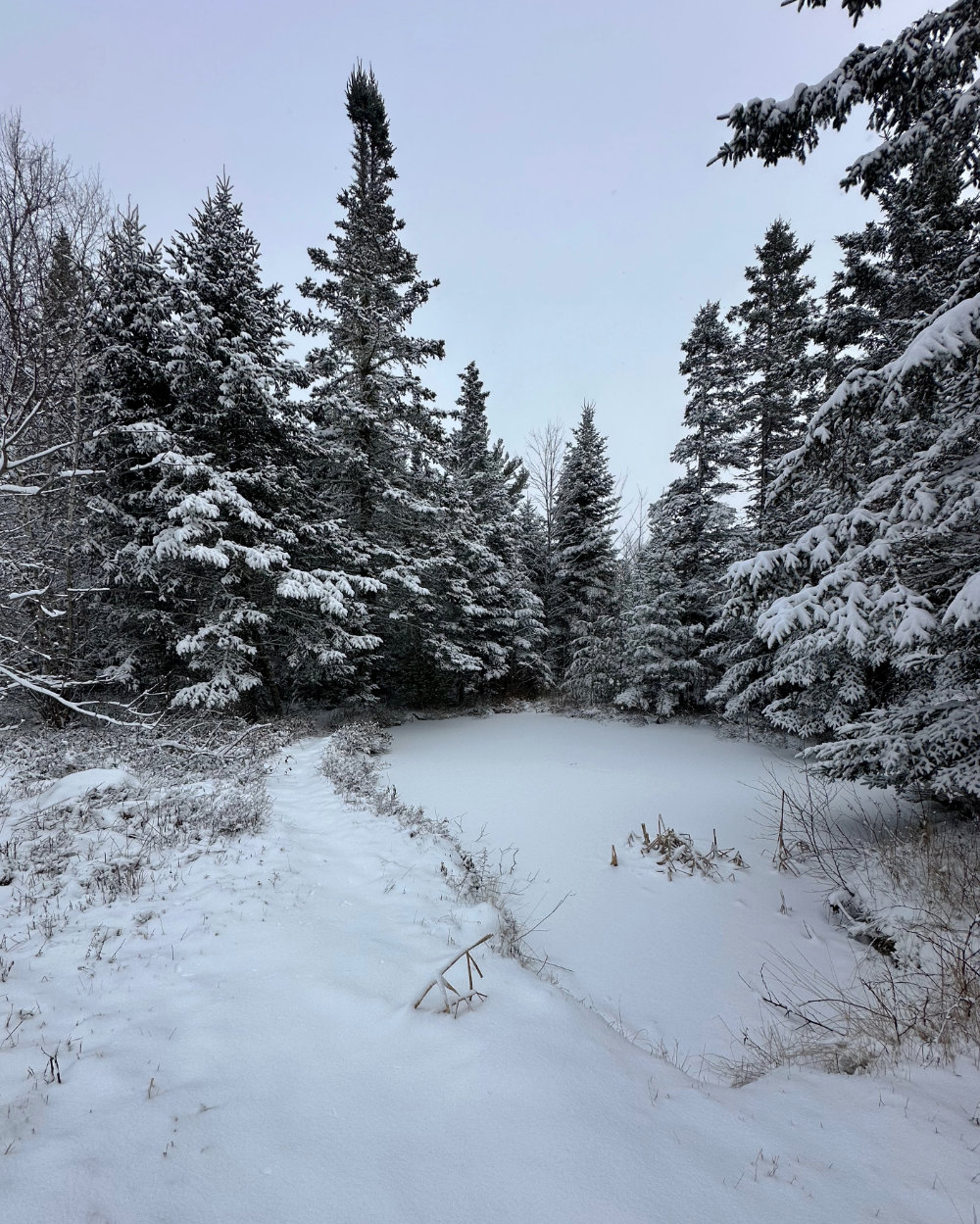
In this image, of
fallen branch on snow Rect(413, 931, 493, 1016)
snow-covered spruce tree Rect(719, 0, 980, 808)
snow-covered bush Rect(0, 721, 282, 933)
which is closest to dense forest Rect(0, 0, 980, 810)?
snow-covered spruce tree Rect(719, 0, 980, 808)

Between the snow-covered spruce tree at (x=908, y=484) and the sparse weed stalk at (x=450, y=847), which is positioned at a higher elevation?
the snow-covered spruce tree at (x=908, y=484)

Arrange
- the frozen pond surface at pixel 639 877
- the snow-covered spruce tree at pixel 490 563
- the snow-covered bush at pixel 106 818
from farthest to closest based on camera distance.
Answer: the snow-covered spruce tree at pixel 490 563, the frozen pond surface at pixel 639 877, the snow-covered bush at pixel 106 818

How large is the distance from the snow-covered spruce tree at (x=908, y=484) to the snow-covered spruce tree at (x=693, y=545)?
34.6ft

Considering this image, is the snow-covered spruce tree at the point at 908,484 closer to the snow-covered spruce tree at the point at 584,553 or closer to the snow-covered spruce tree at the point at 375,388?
the snow-covered spruce tree at the point at 375,388

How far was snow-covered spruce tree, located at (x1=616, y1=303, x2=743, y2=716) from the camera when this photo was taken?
54.0 ft

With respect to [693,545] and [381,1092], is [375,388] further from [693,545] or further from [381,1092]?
[381,1092]

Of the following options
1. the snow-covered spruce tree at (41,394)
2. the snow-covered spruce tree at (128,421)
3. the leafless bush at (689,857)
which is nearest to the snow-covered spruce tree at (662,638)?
the leafless bush at (689,857)

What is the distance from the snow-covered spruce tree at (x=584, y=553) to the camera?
21.3m

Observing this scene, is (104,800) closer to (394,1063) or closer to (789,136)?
(394,1063)

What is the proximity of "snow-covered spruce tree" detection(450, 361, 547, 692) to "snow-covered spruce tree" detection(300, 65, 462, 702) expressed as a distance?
3.06m

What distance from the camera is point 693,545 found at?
16.9m

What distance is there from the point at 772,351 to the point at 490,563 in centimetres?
1162

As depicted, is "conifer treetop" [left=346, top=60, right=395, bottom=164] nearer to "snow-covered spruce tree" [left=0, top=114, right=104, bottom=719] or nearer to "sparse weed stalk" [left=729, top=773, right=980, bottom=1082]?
"snow-covered spruce tree" [left=0, top=114, right=104, bottom=719]

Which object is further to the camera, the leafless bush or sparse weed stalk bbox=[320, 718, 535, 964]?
the leafless bush
